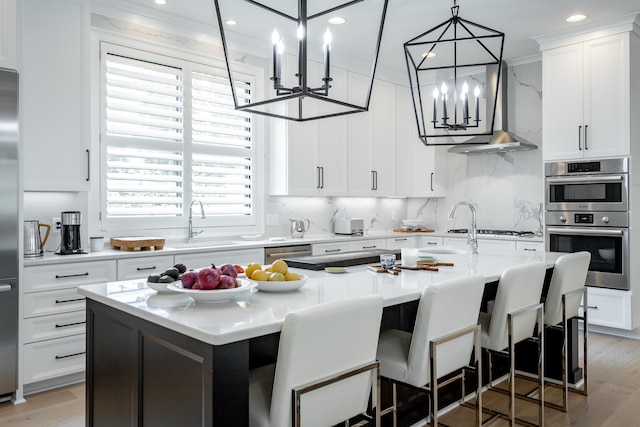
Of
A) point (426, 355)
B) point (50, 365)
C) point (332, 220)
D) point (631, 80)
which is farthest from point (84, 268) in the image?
point (631, 80)

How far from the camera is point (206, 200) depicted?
4566 mm

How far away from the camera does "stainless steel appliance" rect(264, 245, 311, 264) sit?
14.3 feet

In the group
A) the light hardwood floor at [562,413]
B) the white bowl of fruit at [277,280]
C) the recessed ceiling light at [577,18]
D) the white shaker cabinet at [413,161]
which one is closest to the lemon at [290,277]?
the white bowl of fruit at [277,280]

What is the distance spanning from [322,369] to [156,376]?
0.60m

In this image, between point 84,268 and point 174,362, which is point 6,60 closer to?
point 84,268

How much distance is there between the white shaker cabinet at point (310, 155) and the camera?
16.0 feet

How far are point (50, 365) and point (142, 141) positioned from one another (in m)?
1.85

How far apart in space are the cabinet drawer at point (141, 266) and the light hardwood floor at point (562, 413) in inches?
31.4

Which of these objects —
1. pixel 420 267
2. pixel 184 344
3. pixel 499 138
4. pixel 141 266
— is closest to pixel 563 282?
pixel 420 267

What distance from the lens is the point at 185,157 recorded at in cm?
441

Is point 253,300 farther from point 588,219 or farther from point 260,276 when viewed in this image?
point 588,219

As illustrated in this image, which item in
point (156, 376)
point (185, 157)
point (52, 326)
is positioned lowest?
point (52, 326)

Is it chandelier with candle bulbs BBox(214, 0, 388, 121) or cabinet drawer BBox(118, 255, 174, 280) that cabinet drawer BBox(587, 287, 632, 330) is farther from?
cabinet drawer BBox(118, 255, 174, 280)

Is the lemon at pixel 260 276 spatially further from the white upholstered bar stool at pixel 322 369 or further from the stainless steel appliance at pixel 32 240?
the stainless steel appliance at pixel 32 240
